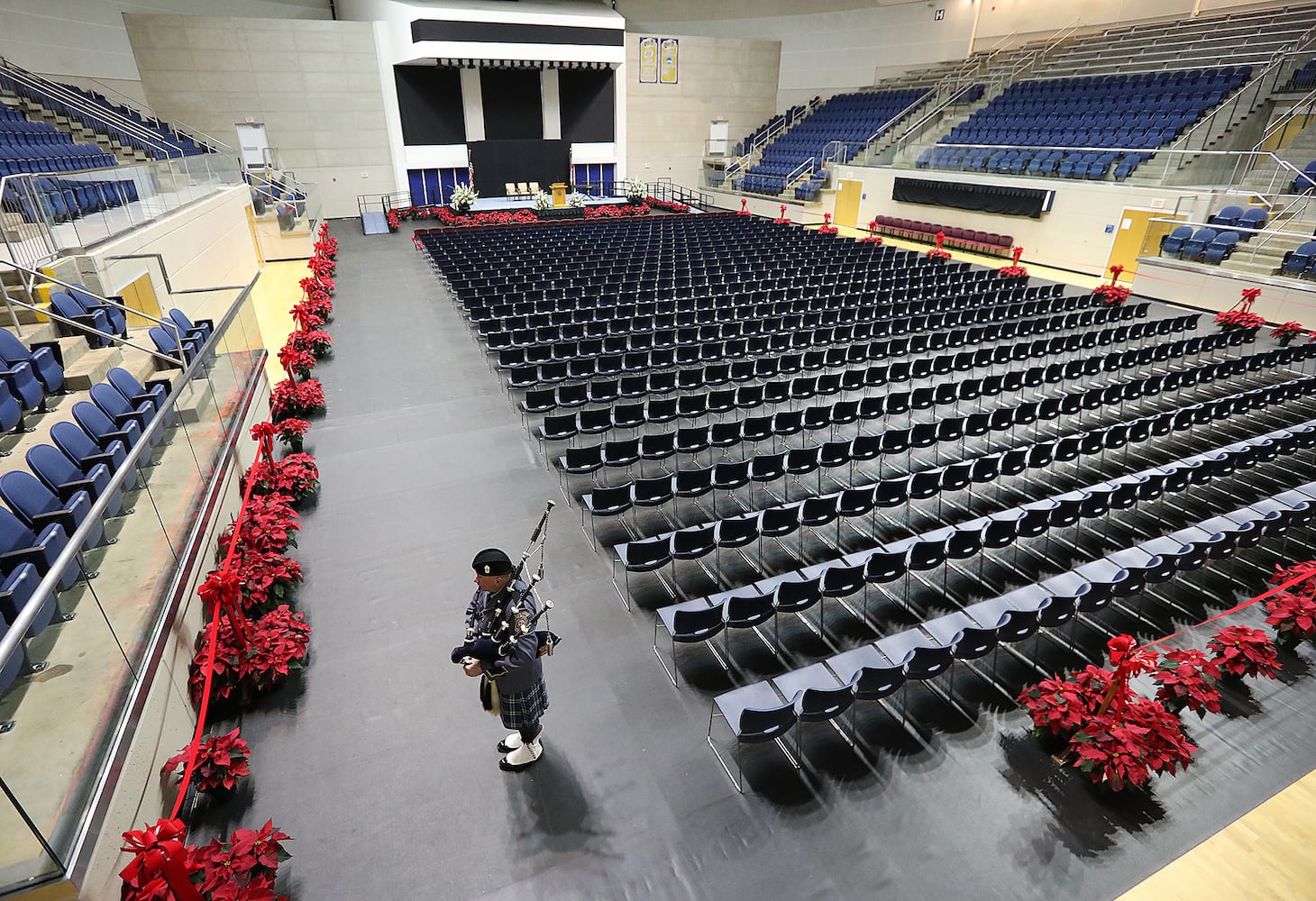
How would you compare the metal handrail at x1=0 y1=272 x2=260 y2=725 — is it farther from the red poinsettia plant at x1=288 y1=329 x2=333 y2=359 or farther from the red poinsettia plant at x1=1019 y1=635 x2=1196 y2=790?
the red poinsettia plant at x1=1019 y1=635 x2=1196 y2=790

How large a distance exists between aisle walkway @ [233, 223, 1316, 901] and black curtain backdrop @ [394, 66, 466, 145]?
29.1m

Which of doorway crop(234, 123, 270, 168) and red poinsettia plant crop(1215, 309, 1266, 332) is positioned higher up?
doorway crop(234, 123, 270, 168)

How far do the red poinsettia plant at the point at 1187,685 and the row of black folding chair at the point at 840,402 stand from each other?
191 inches

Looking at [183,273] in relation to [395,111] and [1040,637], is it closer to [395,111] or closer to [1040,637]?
[1040,637]

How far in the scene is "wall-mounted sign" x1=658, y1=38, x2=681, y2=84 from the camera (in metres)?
32.9

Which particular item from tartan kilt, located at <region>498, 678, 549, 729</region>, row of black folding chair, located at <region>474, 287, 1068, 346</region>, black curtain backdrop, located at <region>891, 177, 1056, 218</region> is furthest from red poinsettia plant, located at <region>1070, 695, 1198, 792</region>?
black curtain backdrop, located at <region>891, 177, 1056, 218</region>

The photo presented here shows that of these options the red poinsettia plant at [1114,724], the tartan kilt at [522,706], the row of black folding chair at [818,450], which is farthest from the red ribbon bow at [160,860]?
the red poinsettia plant at [1114,724]

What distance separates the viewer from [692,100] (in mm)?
34438

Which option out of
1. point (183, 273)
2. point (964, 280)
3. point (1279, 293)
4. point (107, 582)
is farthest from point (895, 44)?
point (107, 582)

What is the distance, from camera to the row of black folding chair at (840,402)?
8.92 metres

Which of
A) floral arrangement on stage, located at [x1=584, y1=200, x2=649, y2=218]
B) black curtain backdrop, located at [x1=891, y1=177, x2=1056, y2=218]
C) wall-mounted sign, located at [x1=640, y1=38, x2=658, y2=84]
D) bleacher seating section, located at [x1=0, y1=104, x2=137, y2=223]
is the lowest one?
floral arrangement on stage, located at [x1=584, y1=200, x2=649, y2=218]

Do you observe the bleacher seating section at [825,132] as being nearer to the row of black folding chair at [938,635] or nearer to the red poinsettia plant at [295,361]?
the red poinsettia plant at [295,361]

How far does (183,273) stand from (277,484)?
956cm

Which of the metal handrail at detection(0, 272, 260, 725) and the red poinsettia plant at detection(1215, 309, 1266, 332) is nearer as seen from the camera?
the metal handrail at detection(0, 272, 260, 725)
